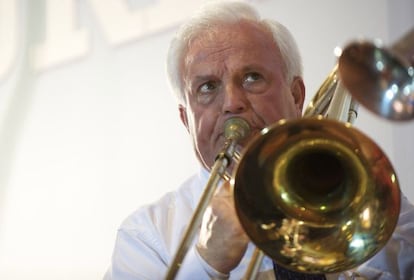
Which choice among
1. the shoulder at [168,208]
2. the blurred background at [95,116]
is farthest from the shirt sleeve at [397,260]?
the shoulder at [168,208]

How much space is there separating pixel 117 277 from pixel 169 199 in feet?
1.14

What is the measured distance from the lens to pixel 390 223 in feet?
5.12

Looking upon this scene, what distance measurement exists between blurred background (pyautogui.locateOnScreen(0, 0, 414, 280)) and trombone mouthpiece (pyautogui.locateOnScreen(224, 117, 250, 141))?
557mm

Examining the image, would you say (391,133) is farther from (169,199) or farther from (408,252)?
(169,199)

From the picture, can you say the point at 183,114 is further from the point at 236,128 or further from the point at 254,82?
the point at 236,128

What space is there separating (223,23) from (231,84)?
23 centimetres

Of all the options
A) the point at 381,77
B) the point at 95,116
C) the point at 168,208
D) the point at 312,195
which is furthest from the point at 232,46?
the point at 381,77

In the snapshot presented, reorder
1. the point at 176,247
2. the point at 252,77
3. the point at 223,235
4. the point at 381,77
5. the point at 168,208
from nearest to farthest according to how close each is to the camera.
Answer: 1. the point at 381,77
2. the point at 223,235
3. the point at 176,247
4. the point at 252,77
5. the point at 168,208

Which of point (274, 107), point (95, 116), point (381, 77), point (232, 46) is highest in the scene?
point (381, 77)

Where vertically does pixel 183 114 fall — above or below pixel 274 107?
below

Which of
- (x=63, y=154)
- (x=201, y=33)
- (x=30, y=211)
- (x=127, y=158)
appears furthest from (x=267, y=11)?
(x=30, y=211)

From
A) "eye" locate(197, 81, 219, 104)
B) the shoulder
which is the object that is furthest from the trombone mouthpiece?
the shoulder

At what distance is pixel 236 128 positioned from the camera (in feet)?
6.18

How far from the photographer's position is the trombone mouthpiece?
1837 mm
